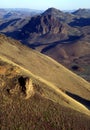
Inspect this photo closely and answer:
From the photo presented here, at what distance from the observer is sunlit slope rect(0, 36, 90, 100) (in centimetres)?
7419

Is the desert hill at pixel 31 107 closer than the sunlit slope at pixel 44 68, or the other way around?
the desert hill at pixel 31 107

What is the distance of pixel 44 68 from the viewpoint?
3401 inches

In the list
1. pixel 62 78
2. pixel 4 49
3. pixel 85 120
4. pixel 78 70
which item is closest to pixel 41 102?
pixel 85 120

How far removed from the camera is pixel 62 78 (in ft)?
264

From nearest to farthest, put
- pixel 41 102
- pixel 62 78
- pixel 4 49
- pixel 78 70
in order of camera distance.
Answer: pixel 41 102
pixel 62 78
pixel 4 49
pixel 78 70

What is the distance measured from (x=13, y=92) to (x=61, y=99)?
26.9 feet

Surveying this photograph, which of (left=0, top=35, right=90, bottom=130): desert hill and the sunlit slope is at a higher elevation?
(left=0, top=35, right=90, bottom=130): desert hill

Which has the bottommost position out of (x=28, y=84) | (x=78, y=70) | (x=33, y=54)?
(x=78, y=70)

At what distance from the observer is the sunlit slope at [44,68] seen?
74.2m

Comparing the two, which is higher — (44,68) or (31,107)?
(31,107)

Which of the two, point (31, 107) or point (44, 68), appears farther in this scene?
point (44, 68)

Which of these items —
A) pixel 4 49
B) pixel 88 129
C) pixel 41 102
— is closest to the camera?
pixel 88 129

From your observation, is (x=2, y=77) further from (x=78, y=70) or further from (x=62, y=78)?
(x=78, y=70)

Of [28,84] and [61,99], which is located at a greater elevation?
[28,84]
